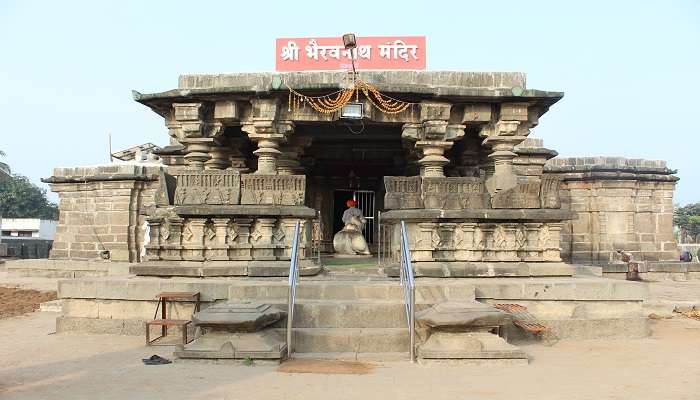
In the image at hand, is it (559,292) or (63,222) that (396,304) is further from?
(63,222)

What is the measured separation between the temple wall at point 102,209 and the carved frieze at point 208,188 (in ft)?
28.3

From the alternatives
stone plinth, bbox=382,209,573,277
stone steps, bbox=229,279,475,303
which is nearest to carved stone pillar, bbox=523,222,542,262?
stone plinth, bbox=382,209,573,277

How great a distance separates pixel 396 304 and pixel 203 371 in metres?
2.57

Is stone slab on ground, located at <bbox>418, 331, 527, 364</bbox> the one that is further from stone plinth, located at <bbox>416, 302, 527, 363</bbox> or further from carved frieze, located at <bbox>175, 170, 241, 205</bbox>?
carved frieze, located at <bbox>175, 170, 241, 205</bbox>

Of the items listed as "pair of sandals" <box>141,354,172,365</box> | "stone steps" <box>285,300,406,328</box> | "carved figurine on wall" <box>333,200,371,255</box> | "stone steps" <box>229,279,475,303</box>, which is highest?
"carved figurine on wall" <box>333,200,371,255</box>

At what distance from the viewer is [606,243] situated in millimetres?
16531

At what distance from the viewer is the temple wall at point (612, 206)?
1652 centimetres

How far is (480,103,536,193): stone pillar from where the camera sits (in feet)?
32.0

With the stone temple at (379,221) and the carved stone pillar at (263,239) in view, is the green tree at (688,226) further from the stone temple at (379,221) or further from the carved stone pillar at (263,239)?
the carved stone pillar at (263,239)

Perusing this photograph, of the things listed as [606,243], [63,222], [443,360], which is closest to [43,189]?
[63,222]

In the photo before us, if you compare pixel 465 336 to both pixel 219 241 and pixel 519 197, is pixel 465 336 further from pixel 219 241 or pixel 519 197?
pixel 219 241

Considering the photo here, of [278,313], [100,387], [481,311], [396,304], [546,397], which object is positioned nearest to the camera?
[546,397]

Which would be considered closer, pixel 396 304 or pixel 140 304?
pixel 396 304

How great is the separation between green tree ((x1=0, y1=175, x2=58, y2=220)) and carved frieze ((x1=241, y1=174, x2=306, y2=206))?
60.9 m
